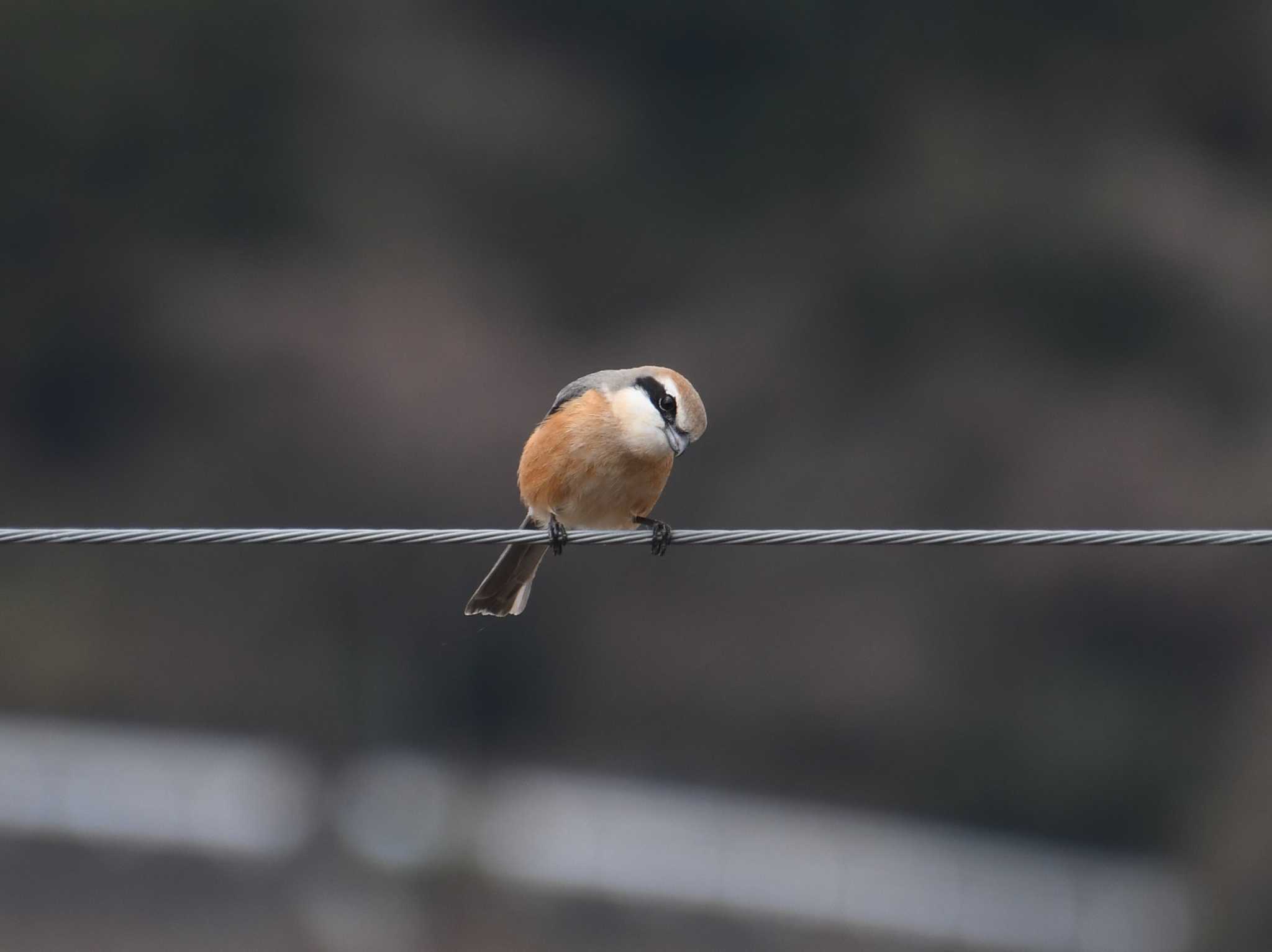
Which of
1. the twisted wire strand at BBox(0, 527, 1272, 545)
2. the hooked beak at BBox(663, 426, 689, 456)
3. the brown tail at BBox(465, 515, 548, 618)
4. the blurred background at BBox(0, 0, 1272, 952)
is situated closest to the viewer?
the twisted wire strand at BBox(0, 527, 1272, 545)

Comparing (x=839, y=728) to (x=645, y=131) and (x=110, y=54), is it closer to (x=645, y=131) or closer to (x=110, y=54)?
(x=645, y=131)

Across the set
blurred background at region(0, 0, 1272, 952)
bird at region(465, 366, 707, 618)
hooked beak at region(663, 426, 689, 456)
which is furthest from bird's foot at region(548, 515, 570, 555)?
blurred background at region(0, 0, 1272, 952)

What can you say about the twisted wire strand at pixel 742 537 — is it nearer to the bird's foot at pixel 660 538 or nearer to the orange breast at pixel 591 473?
the bird's foot at pixel 660 538

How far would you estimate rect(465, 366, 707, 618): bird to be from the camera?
5.62 metres

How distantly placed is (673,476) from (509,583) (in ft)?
59.4

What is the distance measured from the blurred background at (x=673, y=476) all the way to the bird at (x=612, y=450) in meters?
14.2

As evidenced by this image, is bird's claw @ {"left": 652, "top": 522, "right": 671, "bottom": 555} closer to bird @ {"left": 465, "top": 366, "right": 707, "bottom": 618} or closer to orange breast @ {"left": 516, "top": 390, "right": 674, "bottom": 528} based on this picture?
bird @ {"left": 465, "top": 366, "right": 707, "bottom": 618}

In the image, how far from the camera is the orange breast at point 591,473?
18.5 feet

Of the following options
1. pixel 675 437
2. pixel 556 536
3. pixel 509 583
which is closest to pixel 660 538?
pixel 556 536

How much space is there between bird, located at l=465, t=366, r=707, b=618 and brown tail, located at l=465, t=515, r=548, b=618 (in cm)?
21

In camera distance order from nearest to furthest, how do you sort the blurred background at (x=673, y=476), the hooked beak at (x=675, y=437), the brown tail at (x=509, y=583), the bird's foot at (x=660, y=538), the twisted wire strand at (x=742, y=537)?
1. the twisted wire strand at (x=742, y=537)
2. the bird's foot at (x=660, y=538)
3. the hooked beak at (x=675, y=437)
4. the brown tail at (x=509, y=583)
5. the blurred background at (x=673, y=476)

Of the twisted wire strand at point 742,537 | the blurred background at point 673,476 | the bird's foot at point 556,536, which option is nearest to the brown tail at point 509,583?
the bird's foot at point 556,536

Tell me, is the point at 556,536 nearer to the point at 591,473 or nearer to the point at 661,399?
the point at 591,473

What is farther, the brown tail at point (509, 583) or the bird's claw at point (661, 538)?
the brown tail at point (509, 583)
